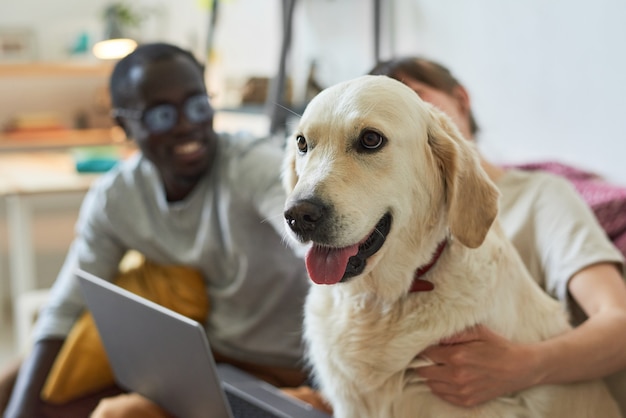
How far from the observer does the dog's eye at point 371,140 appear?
3.25 ft

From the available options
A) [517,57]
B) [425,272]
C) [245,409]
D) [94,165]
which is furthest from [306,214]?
[94,165]

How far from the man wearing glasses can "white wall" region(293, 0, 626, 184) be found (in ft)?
2.08

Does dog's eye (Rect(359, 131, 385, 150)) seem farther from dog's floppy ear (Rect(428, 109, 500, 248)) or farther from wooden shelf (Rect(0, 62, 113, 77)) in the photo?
wooden shelf (Rect(0, 62, 113, 77))

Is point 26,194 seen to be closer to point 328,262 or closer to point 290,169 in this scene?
point 290,169

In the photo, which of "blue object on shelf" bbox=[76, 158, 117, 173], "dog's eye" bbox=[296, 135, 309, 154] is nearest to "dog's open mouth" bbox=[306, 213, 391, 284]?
"dog's eye" bbox=[296, 135, 309, 154]

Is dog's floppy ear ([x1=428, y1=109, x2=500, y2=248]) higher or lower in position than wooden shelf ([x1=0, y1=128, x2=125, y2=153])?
higher

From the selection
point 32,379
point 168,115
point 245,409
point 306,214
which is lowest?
point 32,379

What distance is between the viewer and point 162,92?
165 cm

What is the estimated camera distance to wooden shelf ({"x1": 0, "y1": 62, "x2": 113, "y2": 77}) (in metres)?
4.50

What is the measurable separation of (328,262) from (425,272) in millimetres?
165

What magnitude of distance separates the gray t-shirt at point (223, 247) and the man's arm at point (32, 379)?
3 cm

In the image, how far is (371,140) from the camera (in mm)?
993

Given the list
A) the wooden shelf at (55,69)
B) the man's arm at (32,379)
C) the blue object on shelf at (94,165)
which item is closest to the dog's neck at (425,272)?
the man's arm at (32,379)

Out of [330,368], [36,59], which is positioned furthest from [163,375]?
[36,59]
